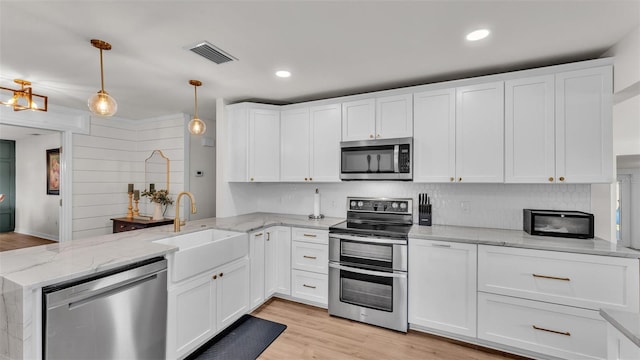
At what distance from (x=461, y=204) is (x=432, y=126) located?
0.91 meters

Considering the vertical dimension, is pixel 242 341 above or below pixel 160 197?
below

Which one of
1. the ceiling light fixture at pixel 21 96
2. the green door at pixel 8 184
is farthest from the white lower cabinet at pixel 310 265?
the green door at pixel 8 184

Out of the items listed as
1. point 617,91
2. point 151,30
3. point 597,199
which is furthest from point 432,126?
point 151,30

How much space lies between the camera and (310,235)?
2977 mm

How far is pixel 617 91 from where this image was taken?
2.06 m

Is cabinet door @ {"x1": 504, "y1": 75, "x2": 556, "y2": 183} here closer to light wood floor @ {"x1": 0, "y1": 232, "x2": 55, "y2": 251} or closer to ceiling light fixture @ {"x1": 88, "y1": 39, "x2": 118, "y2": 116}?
ceiling light fixture @ {"x1": 88, "y1": 39, "x2": 118, "y2": 116}

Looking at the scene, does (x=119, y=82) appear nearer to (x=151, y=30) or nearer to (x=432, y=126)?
(x=151, y=30)

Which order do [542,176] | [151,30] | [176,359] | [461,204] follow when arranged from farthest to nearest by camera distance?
[461,204] < [542,176] < [176,359] < [151,30]

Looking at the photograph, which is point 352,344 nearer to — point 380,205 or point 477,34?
point 380,205

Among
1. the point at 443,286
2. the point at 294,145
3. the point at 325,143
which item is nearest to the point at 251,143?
the point at 294,145

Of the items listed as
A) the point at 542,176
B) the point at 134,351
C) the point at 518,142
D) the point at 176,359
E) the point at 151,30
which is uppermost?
the point at 151,30

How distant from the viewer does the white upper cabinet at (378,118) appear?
2826mm

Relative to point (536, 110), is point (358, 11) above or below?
above

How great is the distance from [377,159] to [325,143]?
68 cm
